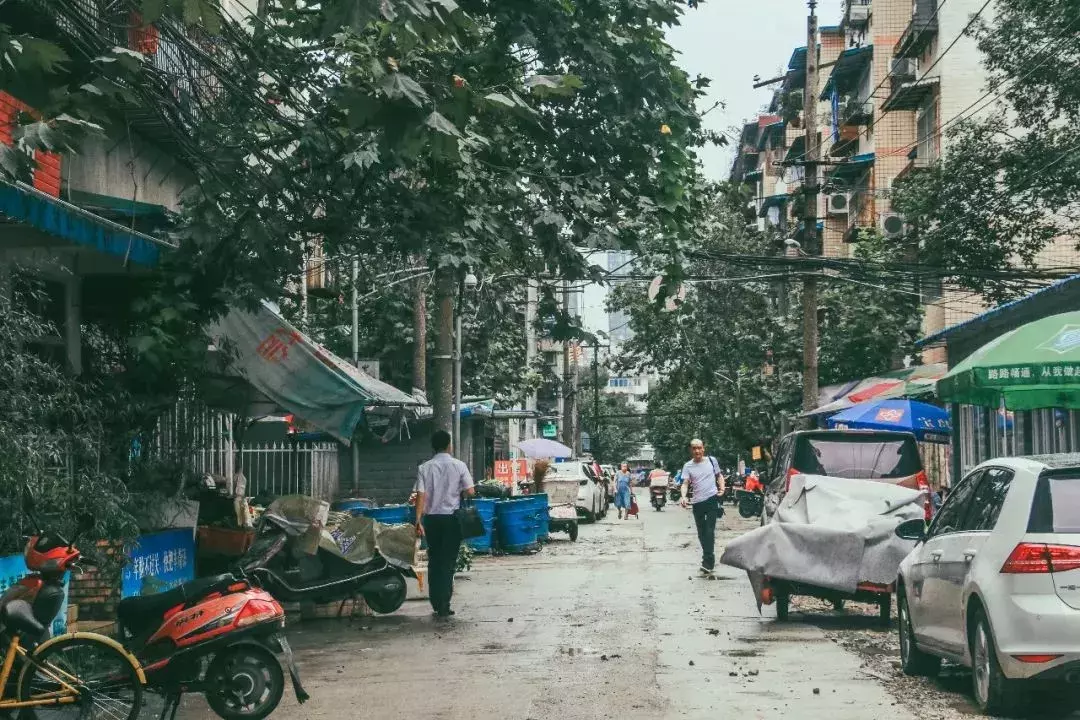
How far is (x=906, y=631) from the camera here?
1059 cm

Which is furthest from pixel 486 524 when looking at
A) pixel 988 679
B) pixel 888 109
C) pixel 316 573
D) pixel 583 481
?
pixel 888 109

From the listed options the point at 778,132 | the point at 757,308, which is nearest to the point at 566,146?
the point at 757,308

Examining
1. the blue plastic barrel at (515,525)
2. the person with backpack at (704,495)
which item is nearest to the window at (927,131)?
the blue plastic barrel at (515,525)

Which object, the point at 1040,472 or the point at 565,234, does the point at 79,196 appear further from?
the point at 1040,472

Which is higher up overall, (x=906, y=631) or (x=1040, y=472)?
(x=1040, y=472)

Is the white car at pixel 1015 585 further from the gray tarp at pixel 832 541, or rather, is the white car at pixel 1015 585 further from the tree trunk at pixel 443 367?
the tree trunk at pixel 443 367

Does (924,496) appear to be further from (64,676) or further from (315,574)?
(64,676)

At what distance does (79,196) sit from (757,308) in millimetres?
37837

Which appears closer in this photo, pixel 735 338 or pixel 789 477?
pixel 789 477

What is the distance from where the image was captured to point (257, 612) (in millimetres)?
8773

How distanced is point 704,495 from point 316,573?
691cm

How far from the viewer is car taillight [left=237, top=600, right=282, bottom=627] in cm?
870

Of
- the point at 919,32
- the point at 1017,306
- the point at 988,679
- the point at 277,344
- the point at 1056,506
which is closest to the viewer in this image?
the point at 1056,506

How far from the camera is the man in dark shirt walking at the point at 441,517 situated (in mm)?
15133
